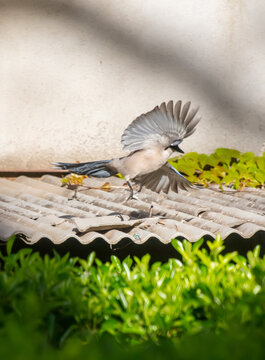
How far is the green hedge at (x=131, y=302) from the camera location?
2342mm

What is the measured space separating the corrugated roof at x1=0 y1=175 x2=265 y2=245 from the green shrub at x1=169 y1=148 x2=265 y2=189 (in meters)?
0.31

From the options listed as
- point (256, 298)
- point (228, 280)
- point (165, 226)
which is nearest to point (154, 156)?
point (165, 226)

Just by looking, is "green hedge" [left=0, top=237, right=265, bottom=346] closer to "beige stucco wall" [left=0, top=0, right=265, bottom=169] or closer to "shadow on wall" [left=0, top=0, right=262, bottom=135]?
"beige stucco wall" [left=0, top=0, right=265, bottom=169]

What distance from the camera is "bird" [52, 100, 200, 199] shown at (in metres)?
4.63

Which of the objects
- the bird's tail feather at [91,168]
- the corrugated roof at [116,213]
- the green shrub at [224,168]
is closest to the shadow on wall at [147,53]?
the green shrub at [224,168]

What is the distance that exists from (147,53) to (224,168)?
5.08ft

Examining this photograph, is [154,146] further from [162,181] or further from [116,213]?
[116,213]

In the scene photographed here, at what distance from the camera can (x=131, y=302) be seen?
2.50m

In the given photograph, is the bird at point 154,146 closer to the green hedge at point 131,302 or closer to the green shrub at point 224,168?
the green shrub at point 224,168

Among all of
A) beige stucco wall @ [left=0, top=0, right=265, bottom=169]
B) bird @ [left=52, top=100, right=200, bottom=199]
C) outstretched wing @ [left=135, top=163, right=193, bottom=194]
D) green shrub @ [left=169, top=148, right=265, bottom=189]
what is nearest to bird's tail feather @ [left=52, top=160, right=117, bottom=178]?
bird @ [left=52, top=100, right=200, bottom=199]

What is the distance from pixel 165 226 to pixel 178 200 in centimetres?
103

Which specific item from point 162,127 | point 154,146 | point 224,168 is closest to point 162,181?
point 154,146

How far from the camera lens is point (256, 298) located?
2.38m

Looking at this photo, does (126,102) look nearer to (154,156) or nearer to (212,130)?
(212,130)
